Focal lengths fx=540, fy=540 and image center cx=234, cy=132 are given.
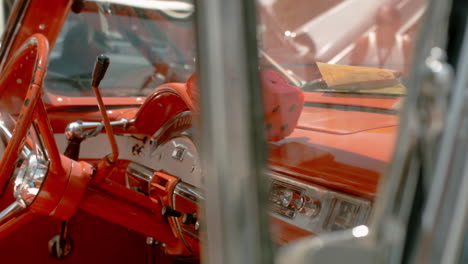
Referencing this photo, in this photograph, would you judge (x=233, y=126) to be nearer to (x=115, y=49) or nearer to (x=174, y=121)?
(x=174, y=121)

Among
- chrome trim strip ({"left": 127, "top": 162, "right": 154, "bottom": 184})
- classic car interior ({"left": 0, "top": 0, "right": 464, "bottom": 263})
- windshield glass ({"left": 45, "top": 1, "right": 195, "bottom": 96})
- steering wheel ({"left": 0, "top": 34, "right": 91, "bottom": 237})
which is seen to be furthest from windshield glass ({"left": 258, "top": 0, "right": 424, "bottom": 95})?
windshield glass ({"left": 45, "top": 1, "right": 195, "bottom": 96})

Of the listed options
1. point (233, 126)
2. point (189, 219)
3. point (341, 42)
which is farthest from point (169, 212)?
point (233, 126)

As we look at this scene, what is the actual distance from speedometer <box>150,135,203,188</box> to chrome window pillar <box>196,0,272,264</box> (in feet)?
2.39

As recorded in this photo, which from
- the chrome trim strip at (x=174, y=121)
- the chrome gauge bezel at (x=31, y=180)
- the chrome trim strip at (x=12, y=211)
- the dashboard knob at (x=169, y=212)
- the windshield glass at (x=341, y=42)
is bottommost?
the dashboard knob at (x=169, y=212)

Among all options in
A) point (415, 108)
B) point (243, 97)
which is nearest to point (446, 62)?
point (415, 108)

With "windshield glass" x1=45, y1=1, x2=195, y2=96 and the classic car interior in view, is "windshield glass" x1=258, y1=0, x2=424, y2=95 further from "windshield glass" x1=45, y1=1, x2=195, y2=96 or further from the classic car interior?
"windshield glass" x1=45, y1=1, x2=195, y2=96

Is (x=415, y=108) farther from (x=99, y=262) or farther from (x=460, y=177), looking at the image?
(x=99, y=262)

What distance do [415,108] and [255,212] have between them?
149 millimetres

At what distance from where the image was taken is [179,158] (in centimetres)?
129

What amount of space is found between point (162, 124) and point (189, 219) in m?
0.30

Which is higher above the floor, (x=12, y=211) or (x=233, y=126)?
(x=233, y=126)

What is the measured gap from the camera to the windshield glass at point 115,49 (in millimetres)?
1959

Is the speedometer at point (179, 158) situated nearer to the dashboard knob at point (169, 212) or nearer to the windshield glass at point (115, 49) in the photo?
the dashboard knob at point (169, 212)

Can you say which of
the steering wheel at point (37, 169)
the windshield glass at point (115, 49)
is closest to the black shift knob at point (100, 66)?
the steering wheel at point (37, 169)
